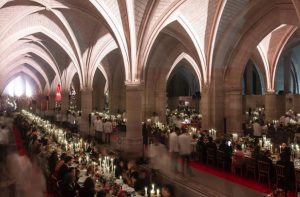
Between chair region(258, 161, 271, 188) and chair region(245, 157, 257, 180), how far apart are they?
0.28m

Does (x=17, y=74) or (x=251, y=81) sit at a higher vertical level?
(x=17, y=74)

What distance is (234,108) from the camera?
1617 centimetres

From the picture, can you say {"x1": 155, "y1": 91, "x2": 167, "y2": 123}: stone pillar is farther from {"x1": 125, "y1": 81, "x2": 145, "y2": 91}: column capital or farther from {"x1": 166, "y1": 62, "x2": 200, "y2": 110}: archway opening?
{"x1": 166, "y1": 62, "x2": 200, "y2": 110}: archway opening

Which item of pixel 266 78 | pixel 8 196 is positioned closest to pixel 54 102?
pixel 266 78

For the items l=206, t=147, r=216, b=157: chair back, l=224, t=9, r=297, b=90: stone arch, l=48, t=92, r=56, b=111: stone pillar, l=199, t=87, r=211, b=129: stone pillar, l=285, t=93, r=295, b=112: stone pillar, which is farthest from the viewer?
l=48, t=92, r=56, b=111: stone pillar

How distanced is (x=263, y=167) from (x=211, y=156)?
258 cm

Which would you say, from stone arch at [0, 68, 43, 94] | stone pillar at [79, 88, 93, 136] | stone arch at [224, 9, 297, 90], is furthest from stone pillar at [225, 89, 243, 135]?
stone arch at [0, 68, 43, 94]

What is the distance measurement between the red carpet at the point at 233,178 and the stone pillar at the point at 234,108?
5.32 metres

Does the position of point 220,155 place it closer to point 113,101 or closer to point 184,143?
point 184,143

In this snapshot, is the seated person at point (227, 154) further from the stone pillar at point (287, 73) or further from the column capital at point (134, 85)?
the stone pillar at point (287, 73)

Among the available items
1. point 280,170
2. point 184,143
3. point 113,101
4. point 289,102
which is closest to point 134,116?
point 184,143

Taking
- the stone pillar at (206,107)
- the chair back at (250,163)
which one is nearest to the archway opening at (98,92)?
the stone pillar at (206,107)

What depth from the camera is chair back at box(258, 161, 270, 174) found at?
28.6 ft

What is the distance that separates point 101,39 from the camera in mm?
18891
